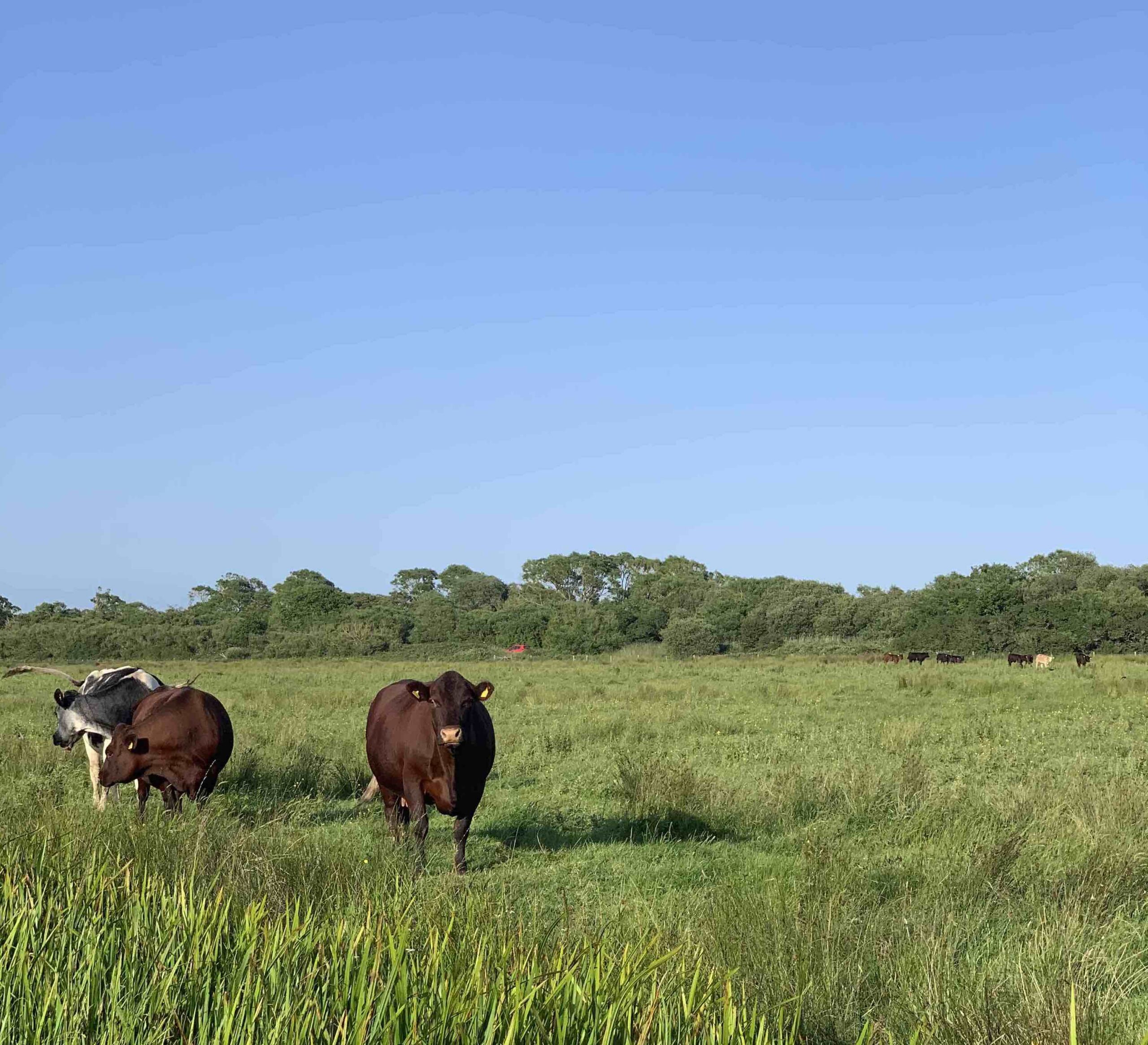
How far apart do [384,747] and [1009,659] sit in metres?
34.1

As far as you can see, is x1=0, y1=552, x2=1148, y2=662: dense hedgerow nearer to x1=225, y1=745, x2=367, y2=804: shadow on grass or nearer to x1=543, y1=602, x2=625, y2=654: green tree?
x1=543, y1=602, x2=625, y2=654: green tree

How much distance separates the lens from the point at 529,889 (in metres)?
6.99

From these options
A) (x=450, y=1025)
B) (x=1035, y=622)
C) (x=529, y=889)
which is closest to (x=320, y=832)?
(x=529, y=889)

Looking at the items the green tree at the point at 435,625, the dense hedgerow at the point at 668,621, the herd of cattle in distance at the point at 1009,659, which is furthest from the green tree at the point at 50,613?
the herd of cattle in distance at the point at 1009,659

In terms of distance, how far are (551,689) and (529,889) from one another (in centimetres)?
1932

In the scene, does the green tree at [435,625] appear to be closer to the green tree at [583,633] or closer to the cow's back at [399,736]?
the green tree at [583,633]

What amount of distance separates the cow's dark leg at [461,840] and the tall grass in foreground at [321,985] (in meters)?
3.76

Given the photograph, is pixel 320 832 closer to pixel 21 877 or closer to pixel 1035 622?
pixel 21 877

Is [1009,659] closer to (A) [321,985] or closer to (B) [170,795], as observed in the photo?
(B) [170,795]

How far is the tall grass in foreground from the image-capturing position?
286 centimetres

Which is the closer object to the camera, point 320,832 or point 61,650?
point 320,832

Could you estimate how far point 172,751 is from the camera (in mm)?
8883

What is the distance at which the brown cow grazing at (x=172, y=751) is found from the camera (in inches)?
346

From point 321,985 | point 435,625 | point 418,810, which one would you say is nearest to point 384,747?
point 418,810
